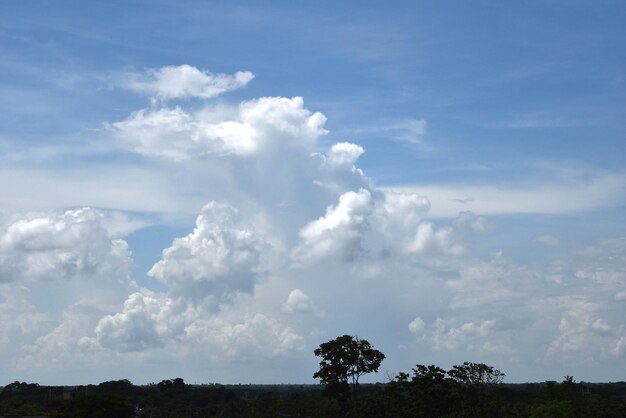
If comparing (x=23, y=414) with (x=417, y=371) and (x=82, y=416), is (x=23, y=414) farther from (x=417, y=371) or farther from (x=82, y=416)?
(x=417, y=371)

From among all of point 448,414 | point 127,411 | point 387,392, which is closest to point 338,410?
point 387,392

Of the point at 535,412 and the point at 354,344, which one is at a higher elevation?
the point at 354,344

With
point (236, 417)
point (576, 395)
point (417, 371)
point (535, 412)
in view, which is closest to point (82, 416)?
point (236, 417)

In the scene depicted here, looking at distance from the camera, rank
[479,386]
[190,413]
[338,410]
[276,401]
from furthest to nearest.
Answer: [190,413], [276,401], [479,386], [338,410]

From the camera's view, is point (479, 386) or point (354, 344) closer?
point (354, 344)

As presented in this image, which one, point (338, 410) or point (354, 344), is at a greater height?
point (354, 344)

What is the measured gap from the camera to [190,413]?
16800 centimetres

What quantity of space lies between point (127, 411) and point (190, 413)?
4541cm

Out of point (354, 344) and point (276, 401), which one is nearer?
point (354, 344)

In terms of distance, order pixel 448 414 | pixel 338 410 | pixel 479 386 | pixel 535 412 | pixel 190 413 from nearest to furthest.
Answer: pixel 448 414 → pixel 338 410 → pixel 535 412 → pixel 479 386 → pixel 190 413

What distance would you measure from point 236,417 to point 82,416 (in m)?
27.1

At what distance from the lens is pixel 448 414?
91.9 meters

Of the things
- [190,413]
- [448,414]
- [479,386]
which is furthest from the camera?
[190,413]

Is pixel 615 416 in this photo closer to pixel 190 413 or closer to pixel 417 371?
pixel 417 371
